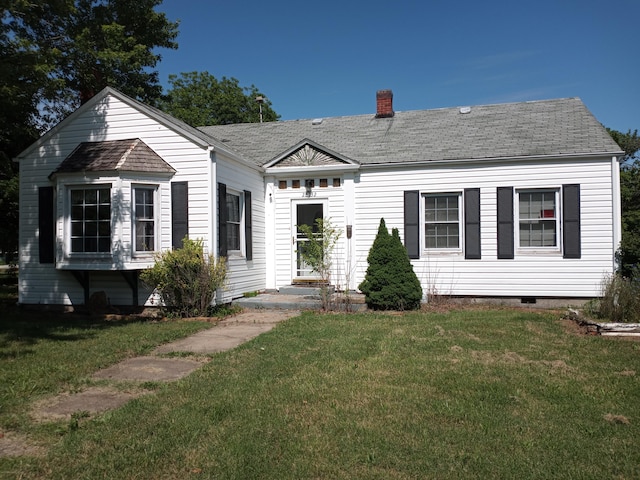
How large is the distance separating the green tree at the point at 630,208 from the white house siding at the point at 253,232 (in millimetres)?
8071

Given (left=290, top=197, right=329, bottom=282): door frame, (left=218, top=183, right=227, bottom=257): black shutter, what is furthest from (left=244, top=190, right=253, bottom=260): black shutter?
(left=290, top=197, right=329, bottom=282): door frame

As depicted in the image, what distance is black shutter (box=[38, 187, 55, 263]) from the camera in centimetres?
1087

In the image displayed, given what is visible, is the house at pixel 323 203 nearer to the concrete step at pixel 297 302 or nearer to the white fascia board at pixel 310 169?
the white fascia board at pixel 310 169

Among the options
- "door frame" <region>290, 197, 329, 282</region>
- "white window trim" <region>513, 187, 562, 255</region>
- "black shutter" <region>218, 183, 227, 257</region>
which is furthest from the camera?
"door frame" <region>290, 197, 329, 282</region>

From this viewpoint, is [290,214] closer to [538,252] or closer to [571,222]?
[538,252]

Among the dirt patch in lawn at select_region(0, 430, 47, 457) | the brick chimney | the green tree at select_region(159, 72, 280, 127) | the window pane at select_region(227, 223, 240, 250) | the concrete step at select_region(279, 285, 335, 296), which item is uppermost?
the green tree at select_region(159, 72, 280, 127)

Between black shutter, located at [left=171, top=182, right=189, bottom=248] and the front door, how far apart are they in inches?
122

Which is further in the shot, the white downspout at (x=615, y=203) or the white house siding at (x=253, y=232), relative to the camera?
the white house siding at (x=253, y=232)

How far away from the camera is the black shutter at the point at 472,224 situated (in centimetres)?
1126

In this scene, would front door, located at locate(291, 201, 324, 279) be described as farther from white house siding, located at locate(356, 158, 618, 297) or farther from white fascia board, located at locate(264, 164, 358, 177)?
white house siding, located at locate(356, 158, 618, 297)

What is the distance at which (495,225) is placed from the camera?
11211mm

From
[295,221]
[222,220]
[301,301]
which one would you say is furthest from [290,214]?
[301,301]

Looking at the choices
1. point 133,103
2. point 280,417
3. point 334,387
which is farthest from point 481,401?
point 133,103

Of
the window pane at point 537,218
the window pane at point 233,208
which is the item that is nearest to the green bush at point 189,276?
the window pane at point 233,208
